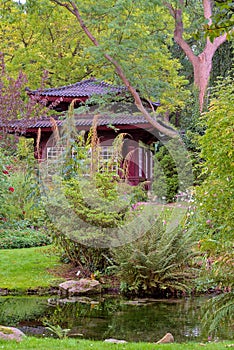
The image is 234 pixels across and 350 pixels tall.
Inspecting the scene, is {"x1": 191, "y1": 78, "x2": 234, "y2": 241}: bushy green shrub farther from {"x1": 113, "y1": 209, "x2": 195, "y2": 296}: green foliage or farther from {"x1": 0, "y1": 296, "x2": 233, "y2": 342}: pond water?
{"x1": 113, "y1": 209, "x2": 195, "y2": 296}: green foliage

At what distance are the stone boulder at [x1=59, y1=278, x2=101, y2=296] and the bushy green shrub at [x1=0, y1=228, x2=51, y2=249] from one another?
320 cm

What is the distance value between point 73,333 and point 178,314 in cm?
168

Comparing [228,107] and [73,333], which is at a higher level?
[228,107]

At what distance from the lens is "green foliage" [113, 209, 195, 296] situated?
862 cm

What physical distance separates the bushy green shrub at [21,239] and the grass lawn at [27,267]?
0.70 metres

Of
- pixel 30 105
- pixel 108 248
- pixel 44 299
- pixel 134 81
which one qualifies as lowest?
pixel 44 299

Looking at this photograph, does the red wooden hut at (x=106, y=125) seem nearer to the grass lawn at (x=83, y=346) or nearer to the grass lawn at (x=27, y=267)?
the grass lawn at (x=27, y=267)

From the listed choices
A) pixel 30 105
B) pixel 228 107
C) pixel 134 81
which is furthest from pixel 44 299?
pixel 134 81

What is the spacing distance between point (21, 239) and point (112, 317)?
18.5 ft

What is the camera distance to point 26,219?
45.3ft

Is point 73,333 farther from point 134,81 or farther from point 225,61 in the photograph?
point 225,61

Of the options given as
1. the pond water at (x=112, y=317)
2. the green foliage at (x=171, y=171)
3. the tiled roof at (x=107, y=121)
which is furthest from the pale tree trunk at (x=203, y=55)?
the pond water at (x=112, y=317)

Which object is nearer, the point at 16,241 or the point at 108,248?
the point at 108,248

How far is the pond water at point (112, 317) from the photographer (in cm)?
630
